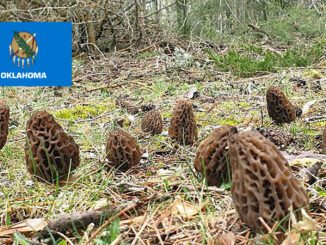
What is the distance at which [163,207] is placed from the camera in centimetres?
218

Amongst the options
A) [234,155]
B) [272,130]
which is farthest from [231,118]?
[234,155]

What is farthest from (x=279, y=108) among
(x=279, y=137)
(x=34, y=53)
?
(x=34, y=53)

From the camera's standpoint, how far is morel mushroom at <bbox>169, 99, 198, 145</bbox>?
11.3 ft

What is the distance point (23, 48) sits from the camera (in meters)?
6.21

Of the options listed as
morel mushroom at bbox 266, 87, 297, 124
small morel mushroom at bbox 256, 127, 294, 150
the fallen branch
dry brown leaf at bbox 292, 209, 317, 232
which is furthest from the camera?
morel mushroom at bbox 266, 87, 297, 124

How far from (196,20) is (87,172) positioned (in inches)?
327

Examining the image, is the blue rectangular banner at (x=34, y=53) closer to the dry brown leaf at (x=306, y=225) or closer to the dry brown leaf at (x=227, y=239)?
the dry brown leaf at (x=227, y=239)

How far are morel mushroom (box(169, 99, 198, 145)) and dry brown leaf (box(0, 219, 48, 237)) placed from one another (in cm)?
155

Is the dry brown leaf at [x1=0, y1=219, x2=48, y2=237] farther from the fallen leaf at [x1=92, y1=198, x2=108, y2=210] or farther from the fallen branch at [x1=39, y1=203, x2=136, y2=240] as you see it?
the fallen leaf at [x1=92, y1=198, x2=108, y2=210]

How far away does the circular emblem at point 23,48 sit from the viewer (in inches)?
241

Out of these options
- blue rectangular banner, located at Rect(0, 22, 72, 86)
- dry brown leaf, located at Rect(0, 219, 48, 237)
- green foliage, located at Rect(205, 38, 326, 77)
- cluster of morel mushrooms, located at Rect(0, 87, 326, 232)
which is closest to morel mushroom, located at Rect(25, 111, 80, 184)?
cluster of morel mushrooms, located at Rect(0, 87, 326, 232)

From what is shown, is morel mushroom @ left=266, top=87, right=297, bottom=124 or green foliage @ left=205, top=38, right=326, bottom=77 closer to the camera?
morel mushroom @ left=266, top=87, right=297, bottom=124

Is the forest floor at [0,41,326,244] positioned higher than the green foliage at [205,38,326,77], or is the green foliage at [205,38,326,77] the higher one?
the green foliage at [205,38,326,77]

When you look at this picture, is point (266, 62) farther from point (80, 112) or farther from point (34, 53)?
point (34, 53)
